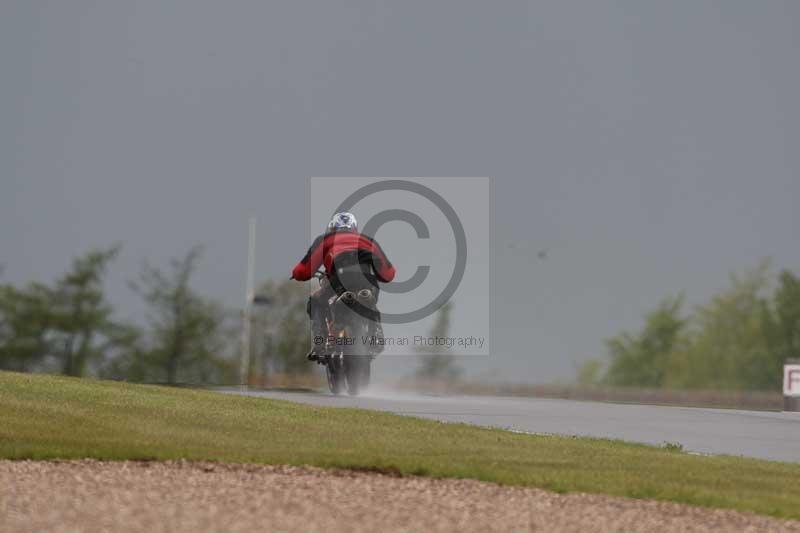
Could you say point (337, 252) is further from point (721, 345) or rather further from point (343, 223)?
point (721, 345)

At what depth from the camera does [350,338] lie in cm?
2100

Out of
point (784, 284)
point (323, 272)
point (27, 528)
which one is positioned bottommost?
point (27, 528)

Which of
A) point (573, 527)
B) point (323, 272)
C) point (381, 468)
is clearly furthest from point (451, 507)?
point (323, 272)

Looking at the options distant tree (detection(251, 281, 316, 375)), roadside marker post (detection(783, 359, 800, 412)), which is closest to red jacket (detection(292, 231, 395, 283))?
roadside marker post (detection(783, 359, 800, 412))

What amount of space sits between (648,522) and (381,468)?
3.12 meters

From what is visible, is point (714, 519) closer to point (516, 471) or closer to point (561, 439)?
point (516, 471)

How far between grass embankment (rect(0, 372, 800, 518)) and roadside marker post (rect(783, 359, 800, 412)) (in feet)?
38.5

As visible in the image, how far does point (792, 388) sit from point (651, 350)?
5939cm

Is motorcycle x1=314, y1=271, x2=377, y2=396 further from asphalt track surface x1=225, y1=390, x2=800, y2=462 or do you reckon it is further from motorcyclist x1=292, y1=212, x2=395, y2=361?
asphalt track surface x1=225, y1=390, x2=800, y2=462

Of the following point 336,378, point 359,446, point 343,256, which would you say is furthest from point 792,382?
point 359,446

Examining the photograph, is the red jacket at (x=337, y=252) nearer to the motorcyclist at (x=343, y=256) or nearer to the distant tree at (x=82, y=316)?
the motorcyclist at (x=343, y=256)

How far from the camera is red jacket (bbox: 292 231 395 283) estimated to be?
66.0ft

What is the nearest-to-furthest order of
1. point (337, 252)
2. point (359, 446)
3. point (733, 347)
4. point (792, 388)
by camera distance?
point (359, 446) < point (337, 252) < point (792, 388) < point (733, 347)

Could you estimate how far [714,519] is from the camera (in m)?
11.4
